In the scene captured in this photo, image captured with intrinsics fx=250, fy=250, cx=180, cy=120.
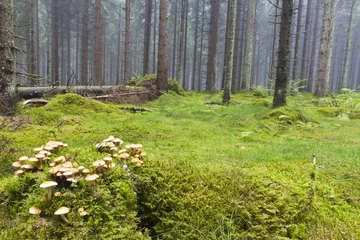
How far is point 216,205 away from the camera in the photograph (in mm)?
2607

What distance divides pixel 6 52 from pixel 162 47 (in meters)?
8.33

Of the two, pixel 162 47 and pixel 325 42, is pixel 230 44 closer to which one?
pixel 162 47

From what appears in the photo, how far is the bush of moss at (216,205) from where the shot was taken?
243 cm

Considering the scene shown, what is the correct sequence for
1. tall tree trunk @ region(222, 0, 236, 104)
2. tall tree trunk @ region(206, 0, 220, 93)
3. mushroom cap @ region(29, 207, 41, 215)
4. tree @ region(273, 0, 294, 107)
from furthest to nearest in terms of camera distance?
tall tree trunk @ region(206, 0, 220, 93)
tall tree trunk @ region(222, 0, 236, 104)
tree @ region(273, 0, 294, 107)
mushroom cap @ region(29, 207, 41, 215)

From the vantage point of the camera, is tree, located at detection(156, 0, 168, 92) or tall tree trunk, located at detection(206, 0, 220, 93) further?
tall tree trunk, located at detection(206, 0, 220, 93)

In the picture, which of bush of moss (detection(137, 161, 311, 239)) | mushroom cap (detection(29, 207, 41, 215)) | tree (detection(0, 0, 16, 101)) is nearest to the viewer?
mushroom cap (detection(29, 207, 41, 215))

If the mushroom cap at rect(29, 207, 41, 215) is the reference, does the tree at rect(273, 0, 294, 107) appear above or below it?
above

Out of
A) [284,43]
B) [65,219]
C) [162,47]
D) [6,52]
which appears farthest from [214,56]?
[65,219]

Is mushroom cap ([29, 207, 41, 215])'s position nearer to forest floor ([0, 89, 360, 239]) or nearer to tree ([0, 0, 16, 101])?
forest floor ([0, 89, 360, 239])

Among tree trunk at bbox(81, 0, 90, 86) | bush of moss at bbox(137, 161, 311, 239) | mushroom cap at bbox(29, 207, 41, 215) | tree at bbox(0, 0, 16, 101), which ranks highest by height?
tree trunk at bbox(81, 0, 90, 86)

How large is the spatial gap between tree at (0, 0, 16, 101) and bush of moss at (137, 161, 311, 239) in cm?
543

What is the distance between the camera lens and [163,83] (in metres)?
13.8

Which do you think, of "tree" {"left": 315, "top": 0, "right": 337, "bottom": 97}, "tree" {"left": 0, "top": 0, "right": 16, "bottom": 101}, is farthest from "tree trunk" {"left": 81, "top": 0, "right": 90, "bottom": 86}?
"tree" {"left": 315, "top": 0, "right": 337, "bottom": 97}

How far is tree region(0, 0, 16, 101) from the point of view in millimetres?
6137
